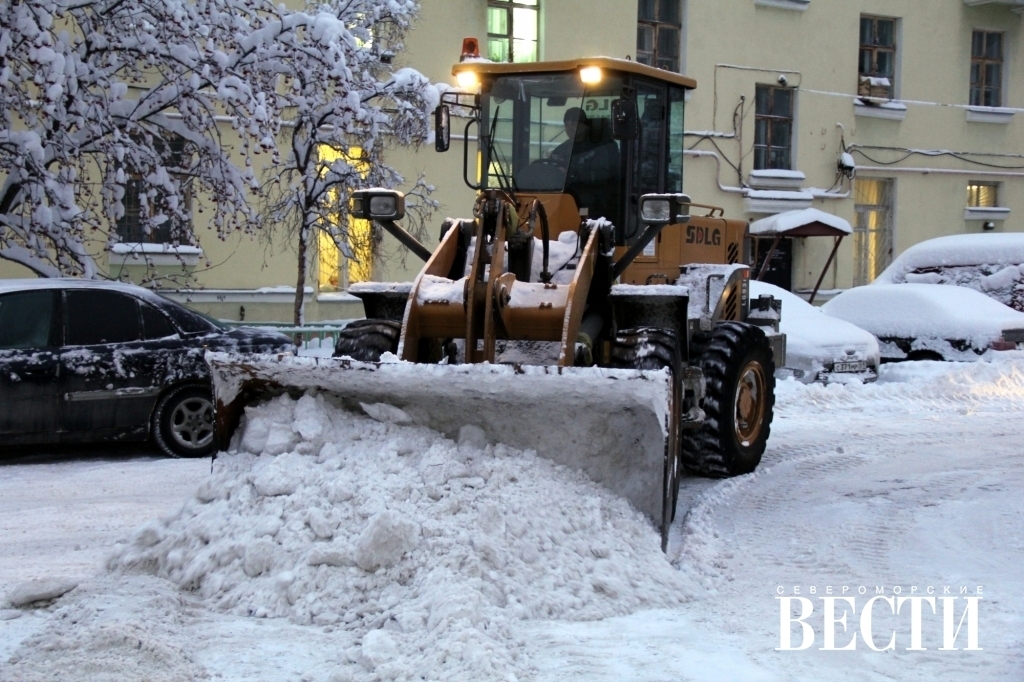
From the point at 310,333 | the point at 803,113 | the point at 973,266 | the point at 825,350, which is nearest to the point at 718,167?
the point at 803,113

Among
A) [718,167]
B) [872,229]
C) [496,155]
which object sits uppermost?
[718,167]

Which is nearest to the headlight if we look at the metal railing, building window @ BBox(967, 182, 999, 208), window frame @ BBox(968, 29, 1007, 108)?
the metal railing

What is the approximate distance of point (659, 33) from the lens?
65.3 ft

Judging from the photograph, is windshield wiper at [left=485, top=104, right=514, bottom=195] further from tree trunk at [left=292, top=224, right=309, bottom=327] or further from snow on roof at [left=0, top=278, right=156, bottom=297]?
tree trunk at [left=292, top=224, right=309, bottom=327]

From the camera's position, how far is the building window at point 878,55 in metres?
21.9

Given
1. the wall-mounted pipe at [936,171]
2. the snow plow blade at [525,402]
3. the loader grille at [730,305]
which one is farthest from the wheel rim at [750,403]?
the wall-mounted pipe at [936,171]

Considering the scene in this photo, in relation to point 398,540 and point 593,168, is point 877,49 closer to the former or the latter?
point 593,168

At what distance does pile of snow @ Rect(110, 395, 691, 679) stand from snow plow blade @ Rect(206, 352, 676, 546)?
92 mm

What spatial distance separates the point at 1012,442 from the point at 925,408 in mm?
1991

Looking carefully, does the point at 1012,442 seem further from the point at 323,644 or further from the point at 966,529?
the point at 323,644

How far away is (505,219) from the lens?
247 inches

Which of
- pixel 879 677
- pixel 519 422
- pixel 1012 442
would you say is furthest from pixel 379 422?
pixel 1012 442

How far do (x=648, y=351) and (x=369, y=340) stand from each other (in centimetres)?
179

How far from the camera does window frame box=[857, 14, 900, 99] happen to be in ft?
71.8
